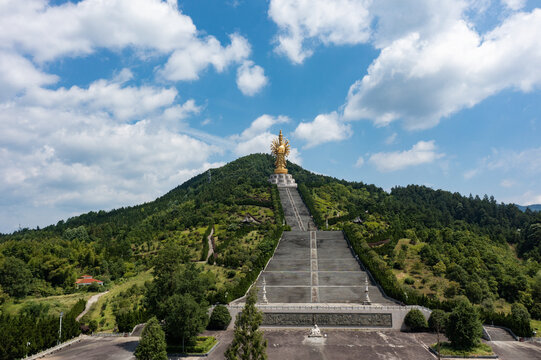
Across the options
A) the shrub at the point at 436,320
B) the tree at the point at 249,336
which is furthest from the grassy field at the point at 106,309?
the shrub at the point at 436,320

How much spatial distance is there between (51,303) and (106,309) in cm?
851

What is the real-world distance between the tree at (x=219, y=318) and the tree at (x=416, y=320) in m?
18.4

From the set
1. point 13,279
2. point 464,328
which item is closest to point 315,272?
point 464,328

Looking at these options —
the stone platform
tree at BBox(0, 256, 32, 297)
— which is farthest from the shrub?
tree at BBox(0, 256, 32, 297)

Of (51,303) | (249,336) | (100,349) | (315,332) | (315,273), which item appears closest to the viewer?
(249,336)

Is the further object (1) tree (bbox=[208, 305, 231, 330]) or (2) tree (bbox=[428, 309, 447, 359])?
(1) tree (bbox=[208, 305, 231, 330])

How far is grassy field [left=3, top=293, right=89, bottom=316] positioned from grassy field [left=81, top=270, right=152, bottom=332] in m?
3.75

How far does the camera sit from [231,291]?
42.3 metres

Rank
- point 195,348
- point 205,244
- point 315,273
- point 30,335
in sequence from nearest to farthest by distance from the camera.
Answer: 1. point 195,348
2. point 30,335
3. point 315,273
4. point 205,244

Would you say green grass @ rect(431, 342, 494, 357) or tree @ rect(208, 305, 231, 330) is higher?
tree @ rect(208, 305, 231, 330)

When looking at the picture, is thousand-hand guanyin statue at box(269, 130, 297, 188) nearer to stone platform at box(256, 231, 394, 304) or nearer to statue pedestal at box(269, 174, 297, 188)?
statue pedestal at box(269, 174, 297, 188)

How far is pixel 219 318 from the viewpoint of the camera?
120ft

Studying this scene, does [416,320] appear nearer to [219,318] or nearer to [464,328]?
[464,328]

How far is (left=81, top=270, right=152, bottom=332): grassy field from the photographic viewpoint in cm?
4197
